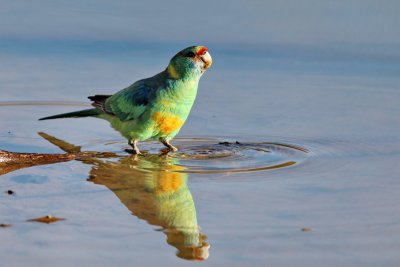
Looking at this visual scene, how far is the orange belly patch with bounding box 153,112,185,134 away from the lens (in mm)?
6641

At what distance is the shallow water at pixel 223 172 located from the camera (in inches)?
172

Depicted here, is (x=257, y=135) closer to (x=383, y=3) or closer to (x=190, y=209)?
(x=190, y=209)

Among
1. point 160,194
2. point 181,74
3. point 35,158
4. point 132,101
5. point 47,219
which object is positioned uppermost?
point 181,74

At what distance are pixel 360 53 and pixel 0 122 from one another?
3.23 metres

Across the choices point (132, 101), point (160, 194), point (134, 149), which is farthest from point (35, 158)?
point (160, 194)

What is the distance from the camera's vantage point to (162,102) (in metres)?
6.68

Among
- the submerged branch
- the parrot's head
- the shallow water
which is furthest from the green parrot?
the submerged branch

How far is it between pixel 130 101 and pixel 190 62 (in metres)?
0.49

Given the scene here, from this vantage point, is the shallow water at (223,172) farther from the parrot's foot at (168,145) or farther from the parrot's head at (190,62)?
the parrot's head at (190,62)

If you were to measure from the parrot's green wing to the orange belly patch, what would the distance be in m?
0.12

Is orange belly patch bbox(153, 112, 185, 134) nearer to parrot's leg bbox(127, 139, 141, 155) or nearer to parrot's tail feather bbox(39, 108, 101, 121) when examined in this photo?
parrot's leg bbox(127, 139, 141, 155)

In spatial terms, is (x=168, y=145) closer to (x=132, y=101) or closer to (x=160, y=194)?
(x=132, y=101)

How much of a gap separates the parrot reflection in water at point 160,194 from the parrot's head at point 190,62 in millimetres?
623

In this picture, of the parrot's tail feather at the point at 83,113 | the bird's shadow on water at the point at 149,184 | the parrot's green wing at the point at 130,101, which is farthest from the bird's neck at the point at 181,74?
the parrot's tail feather at the point at 83,113
